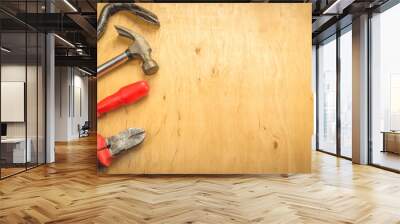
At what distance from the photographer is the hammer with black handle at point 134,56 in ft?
17.8

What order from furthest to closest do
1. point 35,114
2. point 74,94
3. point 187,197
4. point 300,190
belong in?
1. point 74,94
2. point 35,114
3. point 300,190
4. point 187,197

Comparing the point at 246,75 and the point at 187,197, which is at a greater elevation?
the point at 246,75

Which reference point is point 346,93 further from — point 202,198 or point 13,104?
point 13,104

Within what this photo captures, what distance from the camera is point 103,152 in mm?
5523

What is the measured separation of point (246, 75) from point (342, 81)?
11.7 feet

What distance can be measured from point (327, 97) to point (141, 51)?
554cm

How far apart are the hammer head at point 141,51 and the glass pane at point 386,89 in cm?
421

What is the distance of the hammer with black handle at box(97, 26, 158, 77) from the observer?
543 cm

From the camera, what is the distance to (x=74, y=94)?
15.3 meters

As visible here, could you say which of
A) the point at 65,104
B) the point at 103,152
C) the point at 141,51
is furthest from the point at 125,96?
the point at 65,104

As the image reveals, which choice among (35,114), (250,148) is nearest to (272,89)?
(250,148)

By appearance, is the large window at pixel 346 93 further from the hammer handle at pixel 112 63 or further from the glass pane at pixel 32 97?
the glass pane at pixel 32 97

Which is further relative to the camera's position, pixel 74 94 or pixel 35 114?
pixel 74 94

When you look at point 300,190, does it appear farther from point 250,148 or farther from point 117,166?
point 117,166
